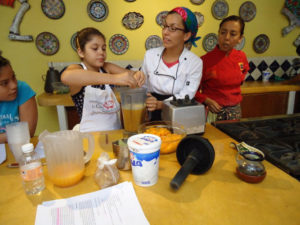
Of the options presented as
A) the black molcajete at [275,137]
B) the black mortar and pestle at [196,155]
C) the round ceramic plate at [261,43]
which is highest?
the round ceramic plate at [261,43]

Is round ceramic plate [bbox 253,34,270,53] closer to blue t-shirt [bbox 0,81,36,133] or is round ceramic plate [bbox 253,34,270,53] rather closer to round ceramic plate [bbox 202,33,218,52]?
round ceramic plate [bbox 202,33,218,52]

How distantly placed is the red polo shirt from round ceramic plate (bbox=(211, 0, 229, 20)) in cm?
121

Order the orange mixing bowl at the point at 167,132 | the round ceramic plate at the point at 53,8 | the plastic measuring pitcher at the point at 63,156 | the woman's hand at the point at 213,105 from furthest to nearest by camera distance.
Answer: the round ceramic plate at the point at 53,8, the woman's hand at the point at 213,105, the orange mixing bowl at the point at 167,132, the plastic measuring pitcher at the point at 63,156

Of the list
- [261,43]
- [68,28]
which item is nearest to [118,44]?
[68,28]

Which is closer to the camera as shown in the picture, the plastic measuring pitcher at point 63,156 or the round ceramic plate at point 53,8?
the plastic measuring pitcher at point 63,156

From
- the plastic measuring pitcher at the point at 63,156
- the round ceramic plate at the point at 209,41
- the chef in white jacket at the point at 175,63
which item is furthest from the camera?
the round ceramic plate at the point at 209,41

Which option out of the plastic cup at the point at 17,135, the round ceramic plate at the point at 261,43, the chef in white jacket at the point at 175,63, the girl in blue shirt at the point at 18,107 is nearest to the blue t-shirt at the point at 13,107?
the girl in blue shirt at the point at 18,107

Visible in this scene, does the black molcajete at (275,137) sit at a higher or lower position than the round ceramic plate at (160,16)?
lower

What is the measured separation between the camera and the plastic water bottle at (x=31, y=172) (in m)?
0.63

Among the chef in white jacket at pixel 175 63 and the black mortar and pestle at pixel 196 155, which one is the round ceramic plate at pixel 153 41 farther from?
the black mortar and pestle at pixel 196 155

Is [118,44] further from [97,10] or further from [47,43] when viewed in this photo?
[47,43]

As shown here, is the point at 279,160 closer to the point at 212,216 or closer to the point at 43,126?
the point at 212,216

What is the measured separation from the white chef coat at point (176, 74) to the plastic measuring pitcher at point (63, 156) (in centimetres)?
81

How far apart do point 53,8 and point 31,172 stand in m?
2.32
